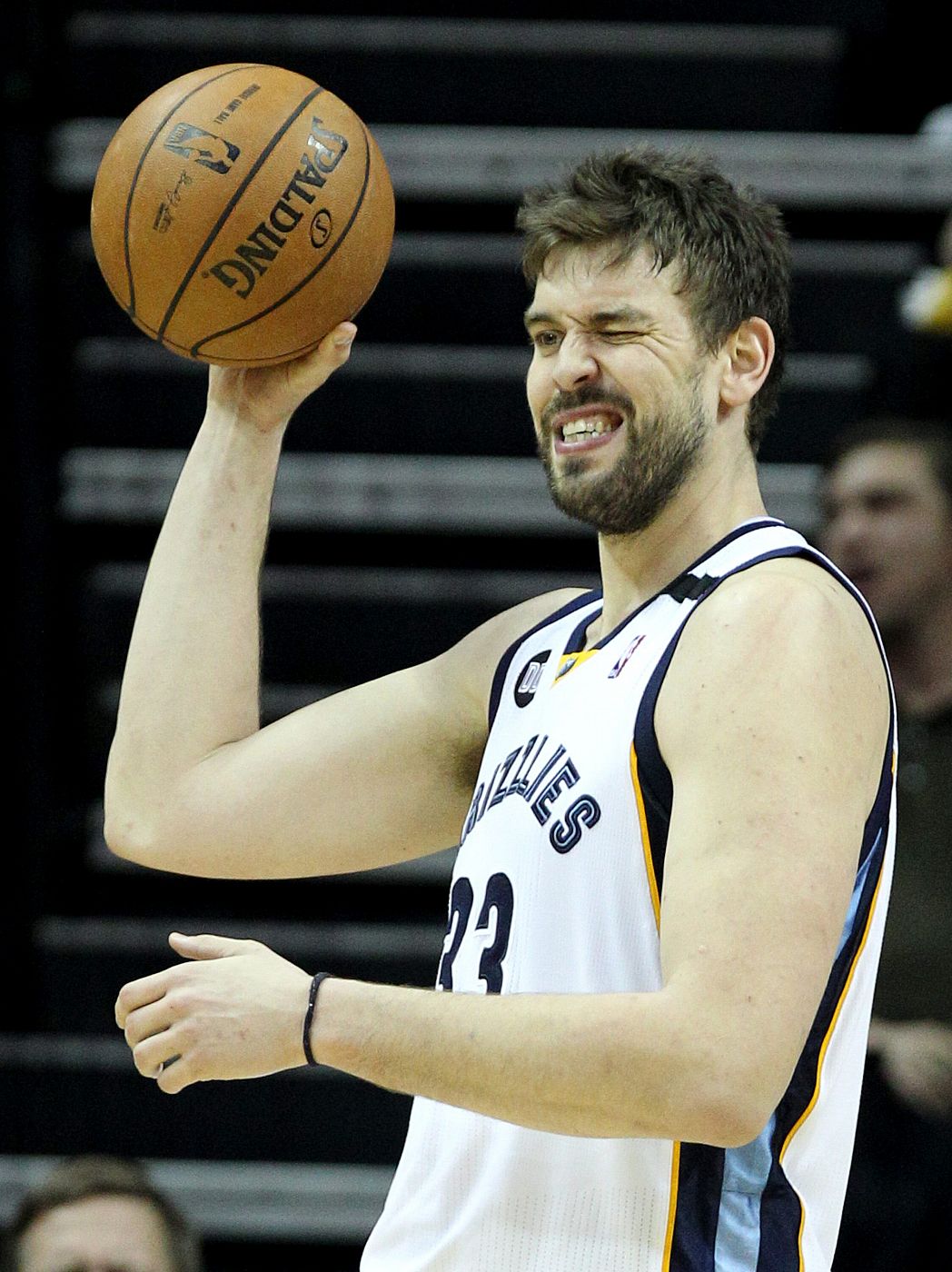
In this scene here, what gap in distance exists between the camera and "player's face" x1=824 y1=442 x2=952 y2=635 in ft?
14.1

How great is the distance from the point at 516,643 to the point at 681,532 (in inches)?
13.7

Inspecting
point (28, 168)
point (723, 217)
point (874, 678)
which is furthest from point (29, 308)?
point (874, 678)

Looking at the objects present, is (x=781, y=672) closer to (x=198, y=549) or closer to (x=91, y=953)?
(x=198, y=549)

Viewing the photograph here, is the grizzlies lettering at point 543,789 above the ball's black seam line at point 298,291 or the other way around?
the other way around

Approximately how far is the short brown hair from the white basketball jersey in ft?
1.03

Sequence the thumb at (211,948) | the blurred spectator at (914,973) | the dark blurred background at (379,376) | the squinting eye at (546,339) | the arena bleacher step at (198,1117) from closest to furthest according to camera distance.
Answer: the thumb at (211,948)
the squinting eye at (546,339)
the blurred spectator at (914,973)
the arena bleacher step at (198,1117)
the dark blurred background at (379,376)

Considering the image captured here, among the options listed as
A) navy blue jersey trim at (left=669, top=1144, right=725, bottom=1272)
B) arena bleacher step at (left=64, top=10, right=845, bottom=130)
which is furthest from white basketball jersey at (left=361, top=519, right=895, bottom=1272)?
arena bleacher step at (left=64, top=10, right=845, bottom=130)

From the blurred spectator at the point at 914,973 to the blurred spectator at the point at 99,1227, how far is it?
54.8 inches

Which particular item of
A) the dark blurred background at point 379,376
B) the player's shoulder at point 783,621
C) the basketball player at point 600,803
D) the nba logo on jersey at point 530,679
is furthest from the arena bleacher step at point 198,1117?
the player's shoulder at point 783,621

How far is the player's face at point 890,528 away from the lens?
4.30 meters

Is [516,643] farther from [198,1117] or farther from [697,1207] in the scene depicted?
[198,1117]

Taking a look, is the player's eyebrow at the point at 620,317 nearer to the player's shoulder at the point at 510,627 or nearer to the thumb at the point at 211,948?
the player's shoulder at the point at 510,627

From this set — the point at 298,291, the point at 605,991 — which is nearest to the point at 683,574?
the point at 605,991

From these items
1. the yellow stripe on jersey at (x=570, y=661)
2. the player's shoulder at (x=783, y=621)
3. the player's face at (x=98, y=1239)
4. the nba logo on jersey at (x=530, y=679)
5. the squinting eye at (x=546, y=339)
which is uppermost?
the squinting eye at (x=546, y=339)
